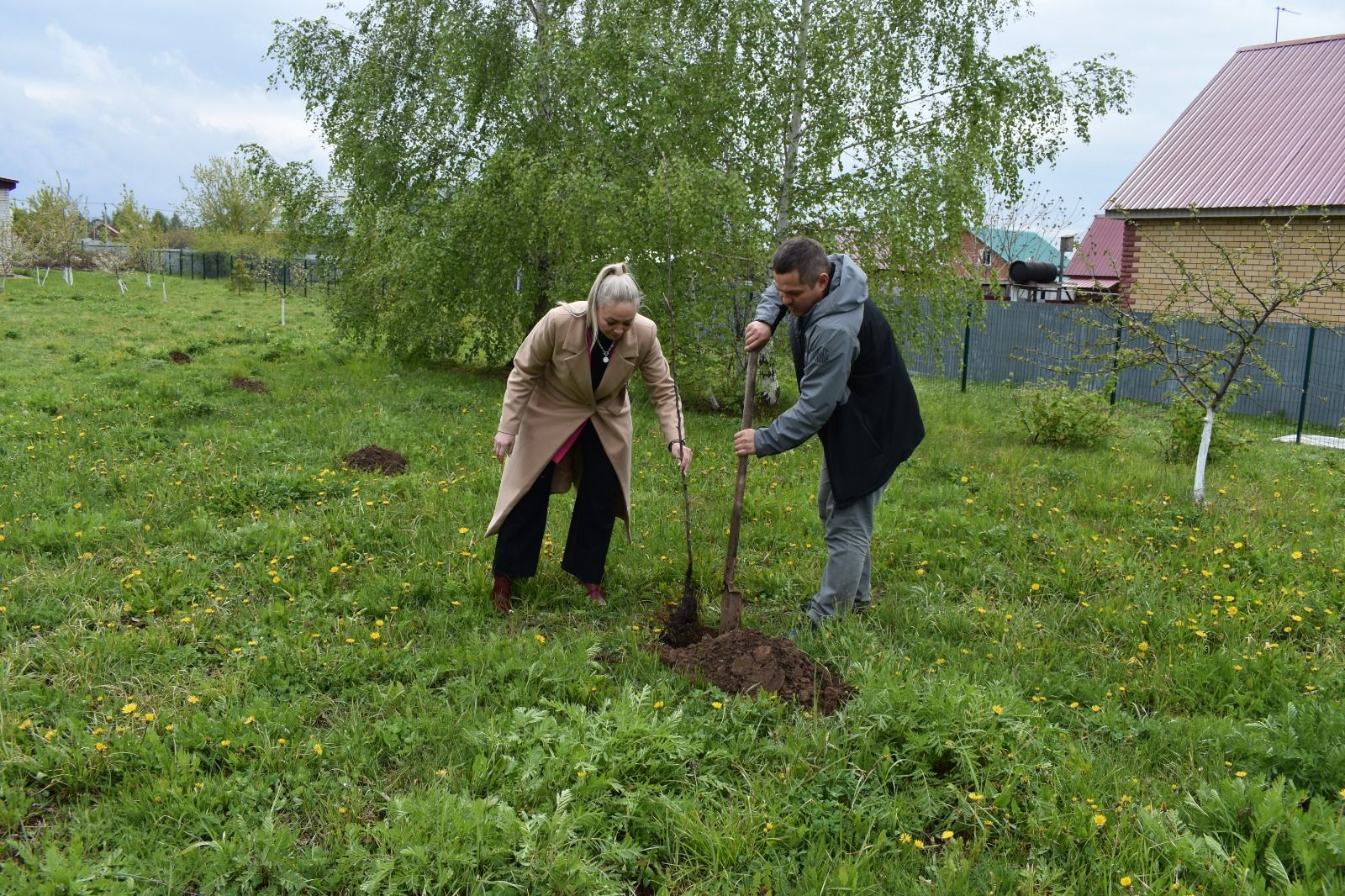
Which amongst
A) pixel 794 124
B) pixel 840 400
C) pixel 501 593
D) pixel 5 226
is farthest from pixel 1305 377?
pixel 5 226

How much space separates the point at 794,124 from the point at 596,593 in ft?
23.3

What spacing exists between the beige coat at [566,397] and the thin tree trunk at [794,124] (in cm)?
582

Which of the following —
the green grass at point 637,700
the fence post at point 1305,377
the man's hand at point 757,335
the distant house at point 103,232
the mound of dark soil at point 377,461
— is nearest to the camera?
the green grass at point 637,700

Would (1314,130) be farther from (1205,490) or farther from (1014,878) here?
(1014,878)

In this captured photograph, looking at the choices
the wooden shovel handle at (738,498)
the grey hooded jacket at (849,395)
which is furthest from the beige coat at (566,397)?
the grey hooded jacket at (849,395)

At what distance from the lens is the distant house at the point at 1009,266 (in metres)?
10.0

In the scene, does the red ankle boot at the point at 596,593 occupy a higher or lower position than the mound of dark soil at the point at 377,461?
lower

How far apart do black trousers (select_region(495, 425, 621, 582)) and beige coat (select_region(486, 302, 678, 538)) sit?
0.22ft

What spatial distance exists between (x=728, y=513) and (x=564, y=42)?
8.03 m

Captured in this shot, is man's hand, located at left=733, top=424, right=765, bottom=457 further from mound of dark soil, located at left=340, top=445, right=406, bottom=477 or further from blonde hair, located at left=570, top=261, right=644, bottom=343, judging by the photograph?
mound of dark soil, located at left=340, top=445, right=406, bottom=477

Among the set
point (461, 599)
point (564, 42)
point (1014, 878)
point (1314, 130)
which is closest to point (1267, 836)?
point (1014, 878)

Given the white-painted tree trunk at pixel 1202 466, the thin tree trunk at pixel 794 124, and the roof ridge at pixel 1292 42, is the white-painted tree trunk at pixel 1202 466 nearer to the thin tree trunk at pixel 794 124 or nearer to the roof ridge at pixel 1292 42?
the thin tree trunk at pixel 794 124

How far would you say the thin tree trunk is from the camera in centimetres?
994

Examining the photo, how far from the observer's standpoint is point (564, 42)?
11.8 meters
